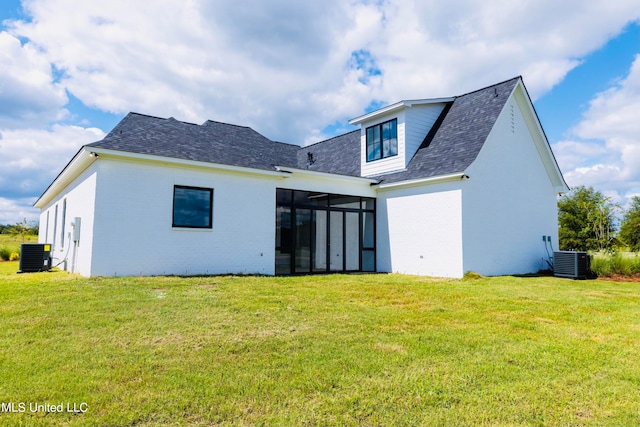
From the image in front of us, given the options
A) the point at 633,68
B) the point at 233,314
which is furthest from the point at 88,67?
the point at 633,68

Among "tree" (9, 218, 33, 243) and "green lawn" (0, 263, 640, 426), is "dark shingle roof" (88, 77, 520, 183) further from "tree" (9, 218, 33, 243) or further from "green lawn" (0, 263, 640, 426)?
"tree" (9, 218, 33, 243)

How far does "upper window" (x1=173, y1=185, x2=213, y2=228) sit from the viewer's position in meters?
10.2

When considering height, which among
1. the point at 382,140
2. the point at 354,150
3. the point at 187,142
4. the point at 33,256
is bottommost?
the point at 33,256

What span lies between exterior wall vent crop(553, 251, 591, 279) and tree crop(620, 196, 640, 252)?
24404 millimetres

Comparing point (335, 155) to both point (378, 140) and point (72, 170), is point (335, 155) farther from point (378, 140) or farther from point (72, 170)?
point (72, 170)

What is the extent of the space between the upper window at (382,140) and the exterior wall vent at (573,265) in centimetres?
680

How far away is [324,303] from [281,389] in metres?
3.68

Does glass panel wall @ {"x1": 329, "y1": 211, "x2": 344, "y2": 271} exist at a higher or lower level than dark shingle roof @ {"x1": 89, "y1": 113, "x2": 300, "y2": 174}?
lower

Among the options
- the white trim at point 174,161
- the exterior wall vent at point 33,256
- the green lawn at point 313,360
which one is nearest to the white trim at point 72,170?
the white trim at point 174,161

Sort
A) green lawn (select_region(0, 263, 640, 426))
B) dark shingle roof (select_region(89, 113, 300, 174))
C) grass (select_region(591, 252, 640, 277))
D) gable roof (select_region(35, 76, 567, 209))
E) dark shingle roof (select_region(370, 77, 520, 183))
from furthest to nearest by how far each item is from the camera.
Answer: grass (select_region(591, 252, 640, 277)), dark shingle roof (select_region(370, 77, 520, 183)), gable roof (select_region(35, 76, 567, 209)), dark shingle roof (select_region(89, 113, 300, 174)), green lawn (select_region(0, 263, 640, 426))

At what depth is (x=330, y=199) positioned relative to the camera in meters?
13.1

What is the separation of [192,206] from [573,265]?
12333 millimetres

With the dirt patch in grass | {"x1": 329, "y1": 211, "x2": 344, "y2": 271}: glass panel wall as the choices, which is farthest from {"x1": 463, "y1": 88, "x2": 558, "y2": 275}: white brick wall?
{"x1": 329, "y1": 211, "x2": 344, "y2": 271}: glass panel wall

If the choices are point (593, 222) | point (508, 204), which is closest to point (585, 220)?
point (593, 222)
